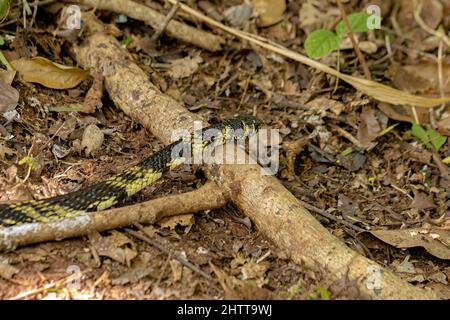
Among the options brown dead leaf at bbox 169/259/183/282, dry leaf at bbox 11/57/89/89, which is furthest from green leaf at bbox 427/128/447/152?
dry leaf at bbox 11/57/89/89

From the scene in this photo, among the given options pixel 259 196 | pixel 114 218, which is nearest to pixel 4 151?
pixel 114 218

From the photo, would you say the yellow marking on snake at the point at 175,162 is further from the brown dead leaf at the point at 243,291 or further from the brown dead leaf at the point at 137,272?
the brown dead leaf at the point at 243,291

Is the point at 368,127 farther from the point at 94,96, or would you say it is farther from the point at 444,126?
the point at 94,96

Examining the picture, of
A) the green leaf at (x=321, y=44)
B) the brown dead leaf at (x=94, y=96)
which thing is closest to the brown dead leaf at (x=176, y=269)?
the brown dead leaf at (x=94, y=96)

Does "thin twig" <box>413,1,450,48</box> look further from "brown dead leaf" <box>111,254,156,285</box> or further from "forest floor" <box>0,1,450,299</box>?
"brown dead leaf" <box>111,254,156,285</box>

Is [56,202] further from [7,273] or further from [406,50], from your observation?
[406,50]
